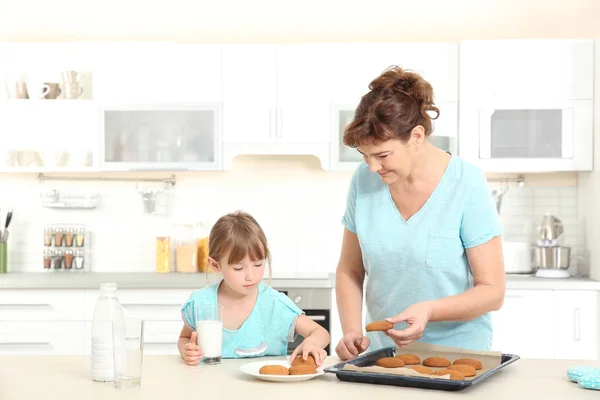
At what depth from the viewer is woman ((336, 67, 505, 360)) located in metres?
2.20

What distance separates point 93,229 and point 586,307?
273 cm

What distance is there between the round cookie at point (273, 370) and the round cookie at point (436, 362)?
1.10 ft

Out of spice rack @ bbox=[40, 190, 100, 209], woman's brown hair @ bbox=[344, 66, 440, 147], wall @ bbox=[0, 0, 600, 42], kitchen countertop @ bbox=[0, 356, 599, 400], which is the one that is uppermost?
wall @ bbox=[0, 0, 600, 42]

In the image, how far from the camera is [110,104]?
14.9 feet

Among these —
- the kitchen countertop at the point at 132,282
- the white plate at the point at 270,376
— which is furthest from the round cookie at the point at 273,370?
the kitchen countertop at the point at 132,282

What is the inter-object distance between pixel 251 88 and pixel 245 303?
2.27 meters

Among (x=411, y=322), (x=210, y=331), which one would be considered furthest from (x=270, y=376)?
(x=411, y=322)

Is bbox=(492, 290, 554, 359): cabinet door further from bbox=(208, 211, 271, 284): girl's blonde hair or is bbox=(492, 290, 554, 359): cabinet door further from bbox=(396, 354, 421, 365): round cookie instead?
bbox=(396, 354, 421, 365): round cookie

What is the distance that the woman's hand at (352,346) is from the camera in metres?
2.20

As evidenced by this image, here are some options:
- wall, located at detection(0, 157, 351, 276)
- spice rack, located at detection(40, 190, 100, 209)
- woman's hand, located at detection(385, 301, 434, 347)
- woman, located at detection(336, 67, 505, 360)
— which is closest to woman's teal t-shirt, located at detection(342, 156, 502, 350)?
woman, located at detection(336, 67, 505, 360)

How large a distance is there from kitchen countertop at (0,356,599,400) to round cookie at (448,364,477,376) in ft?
0.11

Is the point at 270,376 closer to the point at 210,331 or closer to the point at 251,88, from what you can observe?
the point at 210,331

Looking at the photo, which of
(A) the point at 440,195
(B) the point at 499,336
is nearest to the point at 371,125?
(A) the point at 440,195

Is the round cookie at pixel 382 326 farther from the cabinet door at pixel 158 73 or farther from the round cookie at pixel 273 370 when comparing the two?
the cabinet door at pixel 158 73
